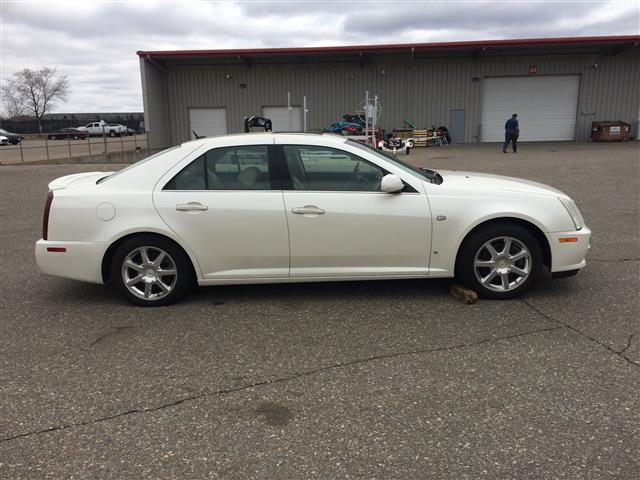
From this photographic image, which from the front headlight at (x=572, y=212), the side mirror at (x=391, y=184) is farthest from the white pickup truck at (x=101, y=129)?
the front headlight at (x=572, y=212)

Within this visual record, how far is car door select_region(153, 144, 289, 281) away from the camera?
181 inches

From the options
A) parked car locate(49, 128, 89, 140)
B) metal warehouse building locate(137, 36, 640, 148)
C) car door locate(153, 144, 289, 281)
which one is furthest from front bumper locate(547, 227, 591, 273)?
parked car locate(49, 128, 89, 140)

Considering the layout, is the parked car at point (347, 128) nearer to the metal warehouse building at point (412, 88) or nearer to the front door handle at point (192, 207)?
the metal warehouse building at point (412, 88)

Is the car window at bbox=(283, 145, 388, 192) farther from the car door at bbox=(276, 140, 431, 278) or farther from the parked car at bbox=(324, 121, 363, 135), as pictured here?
the parked car at bbox=(324, 121, 363, 135)

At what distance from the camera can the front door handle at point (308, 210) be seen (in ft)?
15.0

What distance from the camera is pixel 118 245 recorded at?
4.71 metres

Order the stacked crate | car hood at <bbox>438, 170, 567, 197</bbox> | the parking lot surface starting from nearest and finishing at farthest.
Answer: car hood at <bbox>438, 170, 567, 197</bbox> < the parking lot surface < the stacked crate

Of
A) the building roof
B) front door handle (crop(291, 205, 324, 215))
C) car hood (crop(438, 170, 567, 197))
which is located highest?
the building roof

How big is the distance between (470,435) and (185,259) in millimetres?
2874

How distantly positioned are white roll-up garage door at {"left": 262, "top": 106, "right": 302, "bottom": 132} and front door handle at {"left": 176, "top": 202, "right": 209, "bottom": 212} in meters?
25.9

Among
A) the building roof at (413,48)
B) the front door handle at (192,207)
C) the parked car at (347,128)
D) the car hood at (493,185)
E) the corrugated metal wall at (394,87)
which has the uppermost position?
the building roof at (413,48)

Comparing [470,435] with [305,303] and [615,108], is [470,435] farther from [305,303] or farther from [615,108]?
[615,108]

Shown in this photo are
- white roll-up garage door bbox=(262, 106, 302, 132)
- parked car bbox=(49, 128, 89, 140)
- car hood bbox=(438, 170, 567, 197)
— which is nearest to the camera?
car hood bbox=(438, 170, 567, 197)

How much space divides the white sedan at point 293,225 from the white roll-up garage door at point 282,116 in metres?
25.7
